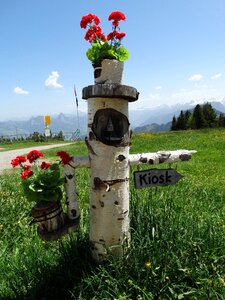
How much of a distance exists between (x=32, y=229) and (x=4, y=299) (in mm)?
1695

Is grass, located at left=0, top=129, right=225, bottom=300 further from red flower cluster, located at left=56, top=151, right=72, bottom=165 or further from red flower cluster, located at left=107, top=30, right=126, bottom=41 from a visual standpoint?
red flower cluster, located at left=107, top=30, right=126, bottom=41

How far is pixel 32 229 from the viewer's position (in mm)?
4625

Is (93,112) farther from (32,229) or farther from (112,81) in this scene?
(32,229)

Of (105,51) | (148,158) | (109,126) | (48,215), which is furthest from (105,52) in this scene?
(48,215)

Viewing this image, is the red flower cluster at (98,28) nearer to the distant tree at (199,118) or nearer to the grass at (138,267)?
the grass at (138,267)

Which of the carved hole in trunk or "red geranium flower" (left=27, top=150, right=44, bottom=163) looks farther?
"red geranium flower" (left=27, top=150, right=44, bottom=163)

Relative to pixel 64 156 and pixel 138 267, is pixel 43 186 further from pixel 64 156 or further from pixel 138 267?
pixel 138 267

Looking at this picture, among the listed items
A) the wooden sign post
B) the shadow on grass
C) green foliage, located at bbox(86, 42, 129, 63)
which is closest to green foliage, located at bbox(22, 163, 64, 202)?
the wooden sign post

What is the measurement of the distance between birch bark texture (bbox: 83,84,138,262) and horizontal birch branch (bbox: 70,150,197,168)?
0.10m

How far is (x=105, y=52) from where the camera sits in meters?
2.81

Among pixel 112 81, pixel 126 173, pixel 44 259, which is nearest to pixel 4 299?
pixel 44 259

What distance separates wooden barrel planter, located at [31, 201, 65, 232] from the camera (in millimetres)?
2861

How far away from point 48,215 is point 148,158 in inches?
44.5

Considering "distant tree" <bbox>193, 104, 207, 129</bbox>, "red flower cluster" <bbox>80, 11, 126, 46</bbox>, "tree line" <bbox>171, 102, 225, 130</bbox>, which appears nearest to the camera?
"red flower cluster" <bbox>80, 11, 126, 46</bbox>
